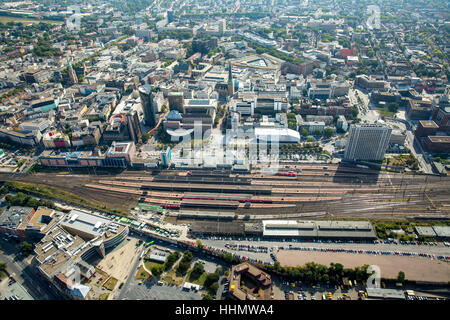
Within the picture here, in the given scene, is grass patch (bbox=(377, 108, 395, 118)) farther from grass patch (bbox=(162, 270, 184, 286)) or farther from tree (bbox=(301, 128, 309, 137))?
grass patch (bbox=(162, 270, 184, 286))

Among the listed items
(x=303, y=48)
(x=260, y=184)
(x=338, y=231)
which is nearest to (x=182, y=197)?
(x=260, y=184)

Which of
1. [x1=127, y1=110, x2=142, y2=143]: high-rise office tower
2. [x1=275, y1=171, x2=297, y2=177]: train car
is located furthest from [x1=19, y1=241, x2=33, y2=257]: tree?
[x1=275, y1=171, x2=297, y2=177]: train car

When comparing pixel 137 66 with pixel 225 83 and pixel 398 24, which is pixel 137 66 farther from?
pixel 398 24

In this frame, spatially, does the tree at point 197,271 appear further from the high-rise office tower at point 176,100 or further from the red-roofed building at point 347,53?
the red-roofed building at point 347,53

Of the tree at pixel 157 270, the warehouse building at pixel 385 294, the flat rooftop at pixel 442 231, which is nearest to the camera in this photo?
the warehouse building at pixel 385 294

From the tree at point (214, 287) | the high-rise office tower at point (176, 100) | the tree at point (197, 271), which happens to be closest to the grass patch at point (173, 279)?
the tree at point (197, 271)

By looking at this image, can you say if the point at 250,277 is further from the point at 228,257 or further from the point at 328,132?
the point at 328,132

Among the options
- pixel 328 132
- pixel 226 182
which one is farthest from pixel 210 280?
pixel 328 132
